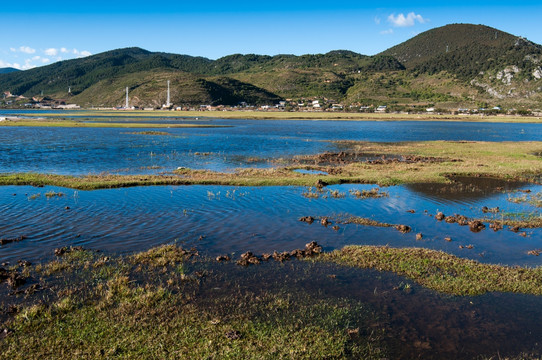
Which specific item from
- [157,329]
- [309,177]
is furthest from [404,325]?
[309,177]

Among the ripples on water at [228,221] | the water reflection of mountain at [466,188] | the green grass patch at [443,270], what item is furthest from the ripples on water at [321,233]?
the green grass patch at [443,270]

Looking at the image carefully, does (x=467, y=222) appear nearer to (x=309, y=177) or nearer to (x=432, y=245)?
(x=432, y=245)

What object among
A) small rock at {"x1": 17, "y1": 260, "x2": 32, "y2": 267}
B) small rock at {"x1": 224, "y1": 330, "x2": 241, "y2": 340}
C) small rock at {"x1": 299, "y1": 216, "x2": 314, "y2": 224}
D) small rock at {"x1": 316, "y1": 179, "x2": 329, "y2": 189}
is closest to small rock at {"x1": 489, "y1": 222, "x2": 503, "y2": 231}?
small rock at {"x1": 299, "y1": 216, "x2": 314, "y2": 224}

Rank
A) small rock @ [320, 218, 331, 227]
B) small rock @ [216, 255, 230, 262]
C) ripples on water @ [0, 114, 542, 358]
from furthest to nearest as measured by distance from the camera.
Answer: small rock @ [320, 218, 331, 227] → small rock @ [216, 255, 230, 262] → ripples on water @ [0, 114, 542, 358]

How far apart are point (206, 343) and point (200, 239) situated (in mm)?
9307

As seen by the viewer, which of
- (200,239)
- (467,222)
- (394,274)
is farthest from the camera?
(467,222)

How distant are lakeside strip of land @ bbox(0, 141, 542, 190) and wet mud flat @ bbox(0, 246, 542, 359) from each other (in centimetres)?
1806

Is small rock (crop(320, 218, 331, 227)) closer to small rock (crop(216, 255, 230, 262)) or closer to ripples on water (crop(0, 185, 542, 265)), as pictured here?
ripples on water (crop(0, 185, 542, 265))

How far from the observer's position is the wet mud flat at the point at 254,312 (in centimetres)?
1099

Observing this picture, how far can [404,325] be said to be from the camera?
1246 centimetres

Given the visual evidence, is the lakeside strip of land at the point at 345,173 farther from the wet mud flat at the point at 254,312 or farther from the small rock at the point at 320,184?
the wet mud flat at the point at 254,312

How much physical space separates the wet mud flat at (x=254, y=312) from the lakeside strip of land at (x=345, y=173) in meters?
18.1

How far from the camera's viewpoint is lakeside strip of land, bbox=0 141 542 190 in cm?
3369

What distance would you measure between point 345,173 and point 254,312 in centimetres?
2912
